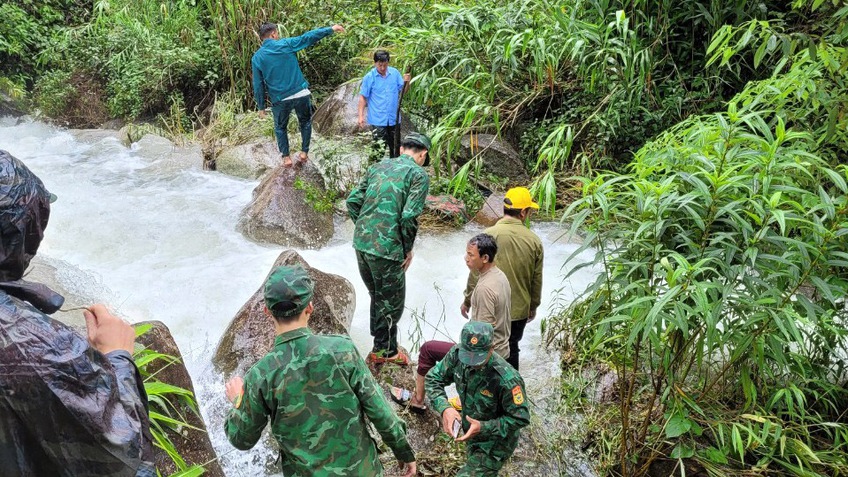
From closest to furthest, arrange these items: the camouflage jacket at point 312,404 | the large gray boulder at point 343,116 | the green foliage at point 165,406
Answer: the camouflage jacket at point 312,404
the green foliage at point 165,406
the large gray boulder at point 343,116

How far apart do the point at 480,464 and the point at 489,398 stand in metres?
0.35

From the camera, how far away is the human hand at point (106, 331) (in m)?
2.00

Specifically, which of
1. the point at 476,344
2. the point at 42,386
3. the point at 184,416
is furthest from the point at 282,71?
the point at 42,386

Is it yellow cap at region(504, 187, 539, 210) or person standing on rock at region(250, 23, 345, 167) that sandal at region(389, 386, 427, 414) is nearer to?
yellow cap at region(504, 187, 539, 210)

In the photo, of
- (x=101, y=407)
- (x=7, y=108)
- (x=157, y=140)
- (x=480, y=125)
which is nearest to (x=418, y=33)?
(x=480, y=125)

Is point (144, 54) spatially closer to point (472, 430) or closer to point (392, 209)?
point (392, 209)

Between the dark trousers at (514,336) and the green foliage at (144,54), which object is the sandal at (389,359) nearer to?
the dark trousers at (514,336)

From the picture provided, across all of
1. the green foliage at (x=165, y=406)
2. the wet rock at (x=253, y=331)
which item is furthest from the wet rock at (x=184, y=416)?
the wet rock at (x=253, y=331)

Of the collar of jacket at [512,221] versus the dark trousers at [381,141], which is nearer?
the collar of jacket at [512,221]

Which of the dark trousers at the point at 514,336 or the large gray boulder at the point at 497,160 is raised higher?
the dark trousers at the point at 514,336

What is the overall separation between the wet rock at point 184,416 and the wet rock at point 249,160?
515 centimetres

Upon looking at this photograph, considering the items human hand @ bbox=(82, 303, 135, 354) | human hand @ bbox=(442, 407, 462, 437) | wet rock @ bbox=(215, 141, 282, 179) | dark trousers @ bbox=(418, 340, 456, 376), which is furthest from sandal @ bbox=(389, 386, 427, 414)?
wet rock @ bbox=(215, 141, 282, 179)

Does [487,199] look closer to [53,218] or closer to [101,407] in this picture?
[53,218]

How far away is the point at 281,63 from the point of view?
6.97 meters
